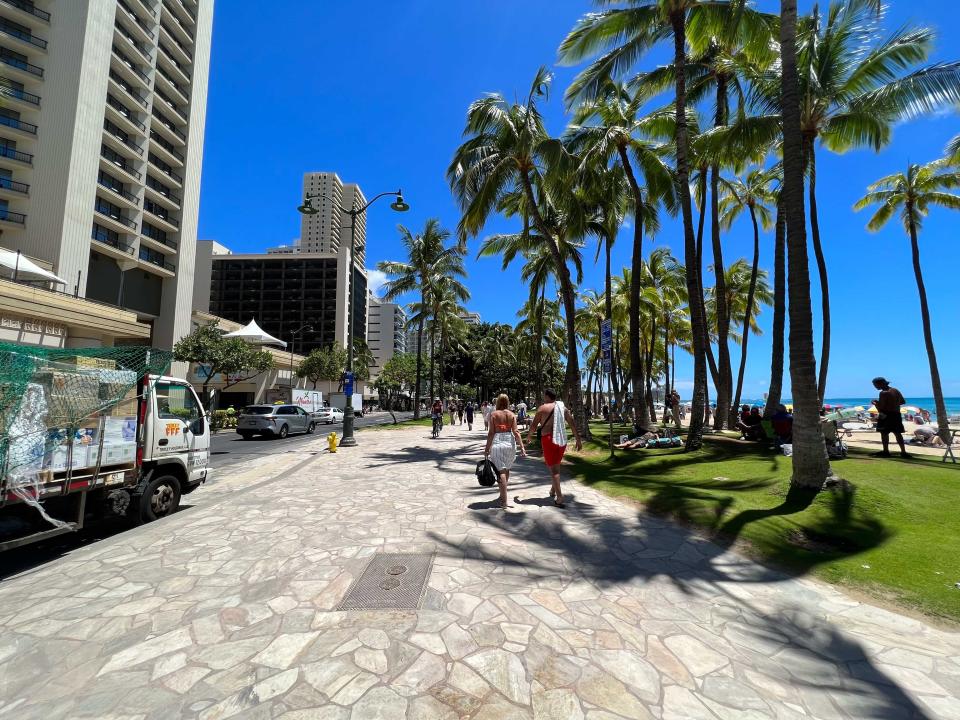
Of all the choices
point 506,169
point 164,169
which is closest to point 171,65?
point 164,169

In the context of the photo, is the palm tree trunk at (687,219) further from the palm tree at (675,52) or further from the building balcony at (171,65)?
the building balcony at (171,65)

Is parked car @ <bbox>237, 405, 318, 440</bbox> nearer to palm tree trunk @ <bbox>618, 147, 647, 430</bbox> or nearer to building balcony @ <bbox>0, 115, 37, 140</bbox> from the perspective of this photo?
palm tree trunk @ <bbox>618, 147, 647, 430</bbox>

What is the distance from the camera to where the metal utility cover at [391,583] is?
370 cm

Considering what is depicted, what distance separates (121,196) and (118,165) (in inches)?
107

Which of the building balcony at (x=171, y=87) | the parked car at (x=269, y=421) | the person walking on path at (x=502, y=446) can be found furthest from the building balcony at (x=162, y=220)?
the person walking on path at (x=502, y=446)

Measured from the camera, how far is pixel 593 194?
16.8 meters

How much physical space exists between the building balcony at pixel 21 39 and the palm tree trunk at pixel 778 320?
1975 inches

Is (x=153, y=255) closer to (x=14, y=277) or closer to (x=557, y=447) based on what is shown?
(x=14, y=277)

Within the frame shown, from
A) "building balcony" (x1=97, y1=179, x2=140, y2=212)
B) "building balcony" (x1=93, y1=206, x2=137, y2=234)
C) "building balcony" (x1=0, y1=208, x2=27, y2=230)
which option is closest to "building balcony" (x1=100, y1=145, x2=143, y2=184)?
"building balcony" (x1=97, y1=179, x2=140, y2=212)

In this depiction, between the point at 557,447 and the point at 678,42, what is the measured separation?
13.4 m

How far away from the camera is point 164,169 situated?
140 feet

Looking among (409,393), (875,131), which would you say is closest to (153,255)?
(875,131)

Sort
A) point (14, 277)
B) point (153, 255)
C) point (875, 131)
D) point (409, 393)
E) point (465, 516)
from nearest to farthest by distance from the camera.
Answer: point (465, 516)
point (875, 131)
point (14, 277)
point (153, 255)
point (409, 393)

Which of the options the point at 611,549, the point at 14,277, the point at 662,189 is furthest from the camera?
the point at 14,277
